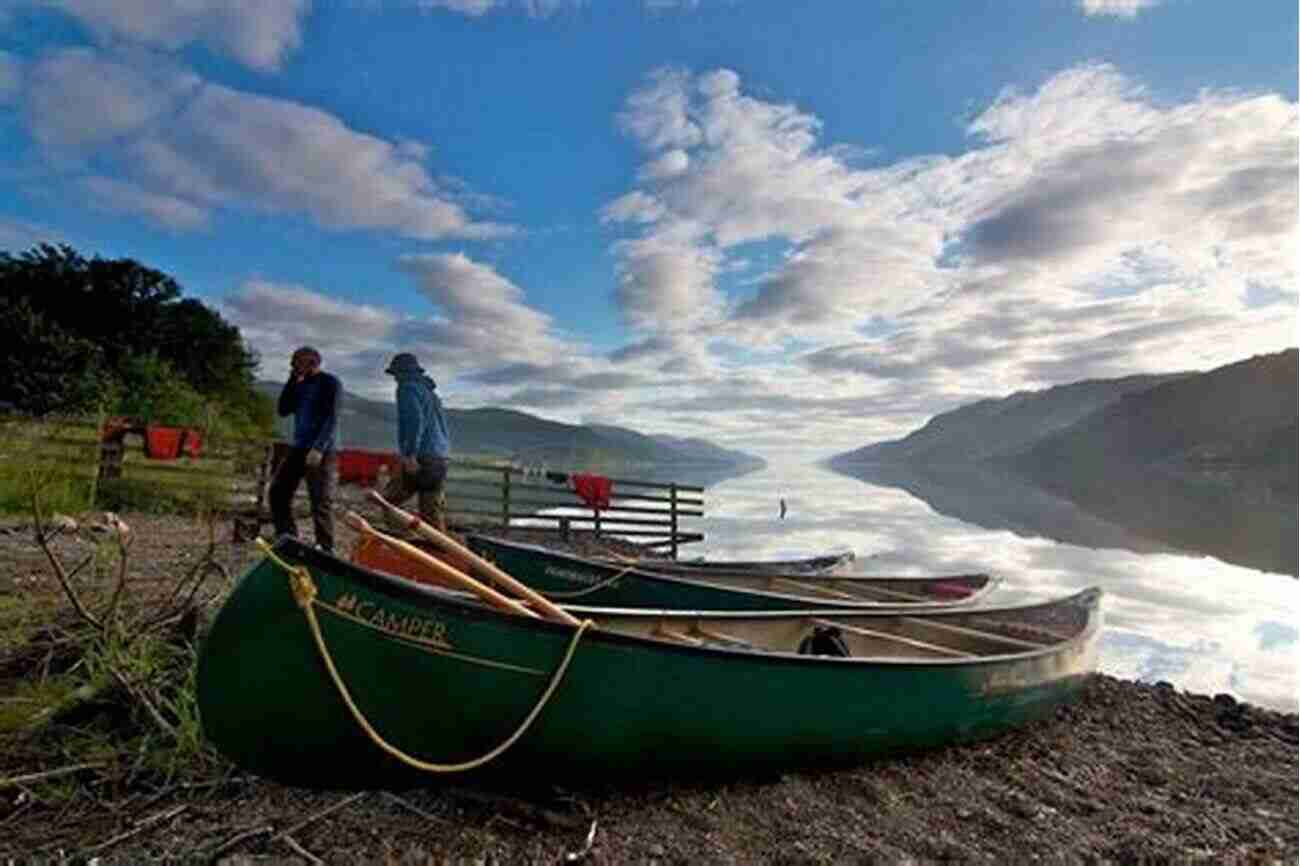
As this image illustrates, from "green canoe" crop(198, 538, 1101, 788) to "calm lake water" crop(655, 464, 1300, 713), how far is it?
6.89 meters

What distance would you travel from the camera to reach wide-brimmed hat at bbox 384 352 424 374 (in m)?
7.90

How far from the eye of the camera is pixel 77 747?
385 cm

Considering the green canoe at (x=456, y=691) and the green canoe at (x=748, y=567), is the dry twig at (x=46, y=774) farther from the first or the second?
the green canoe at (x=748, y=567)

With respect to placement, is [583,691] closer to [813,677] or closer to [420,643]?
[420,643]

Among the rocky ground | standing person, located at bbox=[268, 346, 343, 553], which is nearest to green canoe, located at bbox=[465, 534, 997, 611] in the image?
standing person, located at bbox=[268, 346, 343, 553]

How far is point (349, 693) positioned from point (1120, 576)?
1871 cm

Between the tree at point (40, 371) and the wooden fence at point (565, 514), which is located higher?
the tree at point (40, 371)

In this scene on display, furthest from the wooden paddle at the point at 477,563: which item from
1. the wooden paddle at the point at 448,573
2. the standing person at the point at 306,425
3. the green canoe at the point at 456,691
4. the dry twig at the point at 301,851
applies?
the standing person at the point at 306,425

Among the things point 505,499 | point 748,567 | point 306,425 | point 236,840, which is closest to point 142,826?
point 236,840

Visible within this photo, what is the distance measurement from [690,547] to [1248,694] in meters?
13.2

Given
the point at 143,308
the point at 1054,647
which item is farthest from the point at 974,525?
the point at 143,308

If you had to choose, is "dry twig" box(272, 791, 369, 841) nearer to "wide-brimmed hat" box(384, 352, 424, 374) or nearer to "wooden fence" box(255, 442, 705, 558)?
"wide-brimmed hat" box(384, 352, 424, 374)

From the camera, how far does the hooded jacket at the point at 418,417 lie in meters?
7.99

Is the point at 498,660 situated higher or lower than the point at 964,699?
higher
